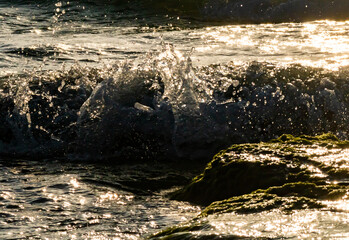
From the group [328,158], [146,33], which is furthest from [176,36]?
[328,158]

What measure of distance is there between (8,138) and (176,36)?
565cm

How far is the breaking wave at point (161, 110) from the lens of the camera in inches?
233

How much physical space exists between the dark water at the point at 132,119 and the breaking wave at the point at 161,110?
0.01 metres

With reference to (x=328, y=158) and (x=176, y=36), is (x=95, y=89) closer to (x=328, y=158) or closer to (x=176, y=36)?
(x=328, y=158)

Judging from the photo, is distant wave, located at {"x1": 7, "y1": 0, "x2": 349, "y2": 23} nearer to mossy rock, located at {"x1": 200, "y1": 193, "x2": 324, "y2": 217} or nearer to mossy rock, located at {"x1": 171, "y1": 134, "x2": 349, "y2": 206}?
mossy rock, located at {"x1": 171, "y1": 134, "x2": 349, "y2": 206}

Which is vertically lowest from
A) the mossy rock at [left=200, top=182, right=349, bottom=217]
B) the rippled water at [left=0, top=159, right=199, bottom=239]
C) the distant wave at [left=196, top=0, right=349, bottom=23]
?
the rippled water at [left=0, top=159, right=199, bottom=239]

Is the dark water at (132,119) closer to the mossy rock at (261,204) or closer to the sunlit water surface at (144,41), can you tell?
the sunlit water surface at (144,41)

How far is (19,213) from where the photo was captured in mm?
3961

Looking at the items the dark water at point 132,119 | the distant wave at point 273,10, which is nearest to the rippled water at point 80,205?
the dark water at point 132,119

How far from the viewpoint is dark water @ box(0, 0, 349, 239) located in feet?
13.1

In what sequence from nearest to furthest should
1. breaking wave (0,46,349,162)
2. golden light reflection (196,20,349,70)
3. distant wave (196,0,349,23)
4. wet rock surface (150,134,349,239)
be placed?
wet rock surface (150,134,349,239)
breaking wave (0,46,349,162)
golden light reflection (196,20,349,70)
distant wave (196,0,349,23)

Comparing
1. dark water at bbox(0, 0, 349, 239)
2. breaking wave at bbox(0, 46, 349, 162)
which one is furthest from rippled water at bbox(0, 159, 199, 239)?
breaking wave at bbox(0, 46, 349, 162)

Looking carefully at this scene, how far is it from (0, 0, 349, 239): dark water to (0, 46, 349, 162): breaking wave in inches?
0.4

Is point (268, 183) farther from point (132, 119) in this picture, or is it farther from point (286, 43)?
point (286, 43)
